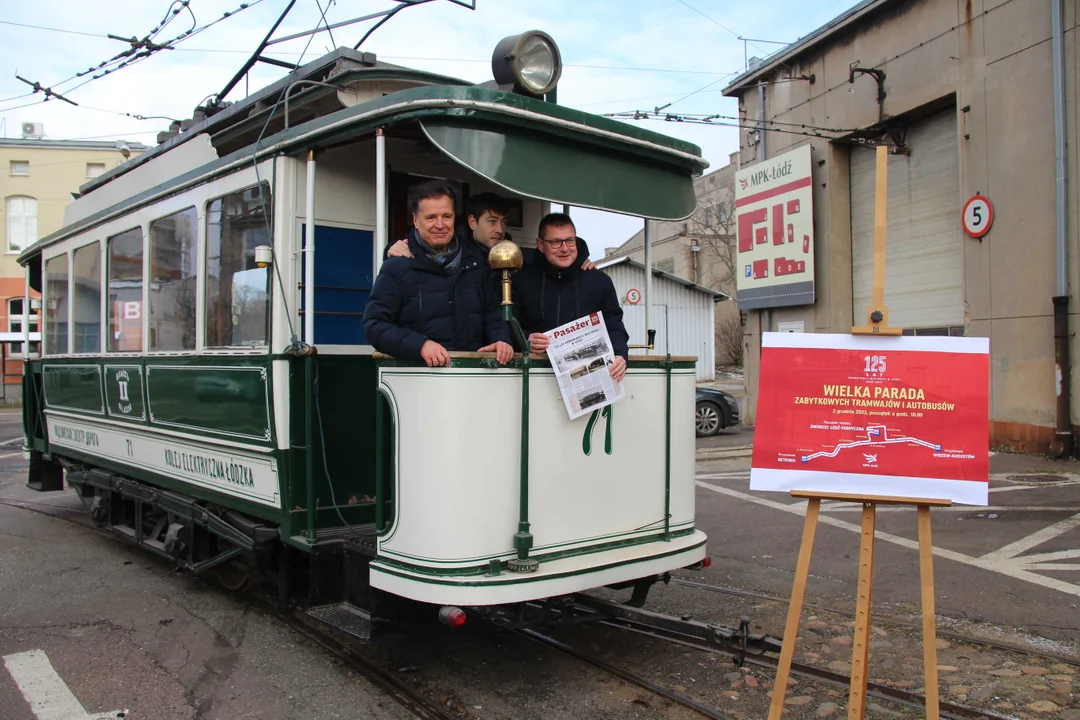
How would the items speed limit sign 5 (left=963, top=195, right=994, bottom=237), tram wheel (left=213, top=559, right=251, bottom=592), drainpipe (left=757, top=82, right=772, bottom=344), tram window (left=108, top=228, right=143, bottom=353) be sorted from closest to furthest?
tram wheel (left=213, top=559, right=251, bottom=592)
tram window (left=108, top=228, right=143, bottom=353)
speed limit sign 5 (left=963, top=195, right=994, bottom=237)
drainpipe (left=757, top=82, right=772, bottom=344)

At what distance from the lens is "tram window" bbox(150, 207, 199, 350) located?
553 cm

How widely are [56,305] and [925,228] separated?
37.6 feet

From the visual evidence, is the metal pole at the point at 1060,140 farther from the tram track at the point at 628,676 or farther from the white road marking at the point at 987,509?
the tram track at the point at 628,676

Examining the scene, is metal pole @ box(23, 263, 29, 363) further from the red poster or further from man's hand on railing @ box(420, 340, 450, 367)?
the red poster

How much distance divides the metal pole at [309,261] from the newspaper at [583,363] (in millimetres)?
1414

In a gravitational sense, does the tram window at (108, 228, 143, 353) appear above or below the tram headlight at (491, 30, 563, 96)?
below

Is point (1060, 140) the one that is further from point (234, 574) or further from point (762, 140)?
point (234, 574)

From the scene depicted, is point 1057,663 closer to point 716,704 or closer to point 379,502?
point 716,704

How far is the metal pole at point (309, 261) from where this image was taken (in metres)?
4.48

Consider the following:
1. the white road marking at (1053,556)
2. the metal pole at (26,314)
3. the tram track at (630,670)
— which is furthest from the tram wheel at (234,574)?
the white road marking at (1053,556)

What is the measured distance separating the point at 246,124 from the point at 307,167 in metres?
0.95

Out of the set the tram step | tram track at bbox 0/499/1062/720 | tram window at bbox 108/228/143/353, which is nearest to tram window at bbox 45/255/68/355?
tram window at bbox 108/228/143/353

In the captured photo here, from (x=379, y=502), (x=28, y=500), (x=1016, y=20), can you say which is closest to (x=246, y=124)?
(x=379, y=502)

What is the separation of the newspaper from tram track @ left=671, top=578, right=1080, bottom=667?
2.20 meters
